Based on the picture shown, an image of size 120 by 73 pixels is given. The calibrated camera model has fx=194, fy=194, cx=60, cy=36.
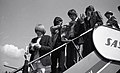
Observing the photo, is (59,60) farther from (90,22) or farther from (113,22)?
(113,22)

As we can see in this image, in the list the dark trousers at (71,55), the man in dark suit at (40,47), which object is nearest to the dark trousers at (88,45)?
the dark trousers at (71,55)

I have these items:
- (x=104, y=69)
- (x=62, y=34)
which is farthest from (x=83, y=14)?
(x=104, y=69)

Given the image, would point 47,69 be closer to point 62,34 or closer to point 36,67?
point 36,67

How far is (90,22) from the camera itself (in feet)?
13.8

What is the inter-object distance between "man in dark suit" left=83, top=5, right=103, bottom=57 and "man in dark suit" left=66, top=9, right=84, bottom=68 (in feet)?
0.41

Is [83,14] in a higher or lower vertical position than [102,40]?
higher

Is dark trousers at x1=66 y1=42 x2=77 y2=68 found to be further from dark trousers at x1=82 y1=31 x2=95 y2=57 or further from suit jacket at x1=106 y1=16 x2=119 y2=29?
suit jacket at x1=106 y1=16 x2=119 y2=29

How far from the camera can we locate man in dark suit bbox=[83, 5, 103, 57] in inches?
158

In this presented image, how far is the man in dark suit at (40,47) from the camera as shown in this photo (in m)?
3.54

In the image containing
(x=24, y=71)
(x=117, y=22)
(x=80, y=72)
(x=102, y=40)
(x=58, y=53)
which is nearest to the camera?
(x=24, y=71)

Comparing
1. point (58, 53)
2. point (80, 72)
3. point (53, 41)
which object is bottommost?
point (80, 72)

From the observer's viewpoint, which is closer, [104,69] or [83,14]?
[104,69]

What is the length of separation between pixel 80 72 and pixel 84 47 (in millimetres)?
791

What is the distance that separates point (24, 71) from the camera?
3199 mm
